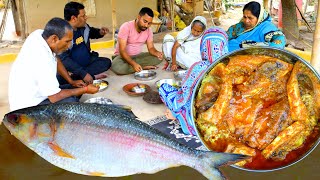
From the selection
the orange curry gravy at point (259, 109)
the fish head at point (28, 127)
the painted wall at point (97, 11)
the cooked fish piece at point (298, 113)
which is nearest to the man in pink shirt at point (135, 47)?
the orange curry gravy at point (259, 109)

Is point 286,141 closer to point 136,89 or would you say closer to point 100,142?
point 100,142

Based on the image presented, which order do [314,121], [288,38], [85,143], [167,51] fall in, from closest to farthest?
1. [85,143]
2. [314,121]
3. [167,51]
4. [288,38]

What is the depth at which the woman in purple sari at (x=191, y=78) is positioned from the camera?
3.13 m

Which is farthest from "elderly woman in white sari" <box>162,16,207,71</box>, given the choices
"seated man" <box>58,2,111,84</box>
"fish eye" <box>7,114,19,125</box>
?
"fish eye" <box>7,114,19,125</box>

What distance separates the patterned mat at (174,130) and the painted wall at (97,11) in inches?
285

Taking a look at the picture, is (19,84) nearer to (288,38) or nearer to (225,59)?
(225,59)

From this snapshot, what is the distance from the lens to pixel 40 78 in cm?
311

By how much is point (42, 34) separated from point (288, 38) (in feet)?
25.4

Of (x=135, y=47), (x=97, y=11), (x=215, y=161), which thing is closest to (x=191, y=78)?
(x=215, y=161)

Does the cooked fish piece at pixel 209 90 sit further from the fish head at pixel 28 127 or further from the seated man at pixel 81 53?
the seated man at pixel 81 53

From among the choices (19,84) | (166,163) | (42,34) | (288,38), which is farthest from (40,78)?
(288,38)

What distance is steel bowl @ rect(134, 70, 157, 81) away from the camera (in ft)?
17.9

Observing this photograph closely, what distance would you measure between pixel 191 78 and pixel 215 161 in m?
1.33

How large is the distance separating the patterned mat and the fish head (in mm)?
1612
